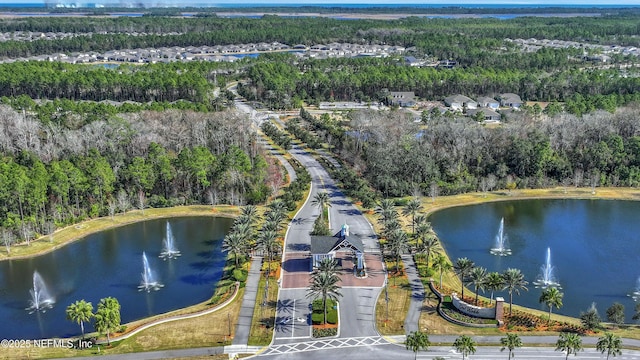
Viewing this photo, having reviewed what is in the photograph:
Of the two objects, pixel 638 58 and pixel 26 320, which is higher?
pixel 638 58

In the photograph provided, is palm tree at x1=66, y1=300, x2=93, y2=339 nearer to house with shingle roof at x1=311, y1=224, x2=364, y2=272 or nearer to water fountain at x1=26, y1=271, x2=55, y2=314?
Result: water fountain at x1=26, y1=271, x2=55, y2=314

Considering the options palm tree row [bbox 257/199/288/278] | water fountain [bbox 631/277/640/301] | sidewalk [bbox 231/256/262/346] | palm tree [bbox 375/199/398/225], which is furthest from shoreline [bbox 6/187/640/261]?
water fountain [bbox 631/277/640/301]

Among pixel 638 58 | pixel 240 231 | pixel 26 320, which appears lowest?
pixel 26 320

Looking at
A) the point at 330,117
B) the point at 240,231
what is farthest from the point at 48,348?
the point at 330,117

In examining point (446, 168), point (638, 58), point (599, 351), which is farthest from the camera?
point (638, 58)

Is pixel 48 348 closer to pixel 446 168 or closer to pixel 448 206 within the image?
pixel 448 206

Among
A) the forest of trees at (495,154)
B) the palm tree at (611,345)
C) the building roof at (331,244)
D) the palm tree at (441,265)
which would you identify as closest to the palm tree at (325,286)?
the building roof at (331,244)
